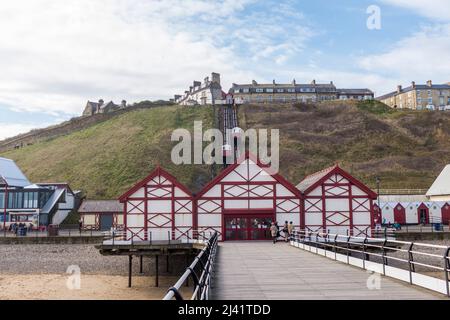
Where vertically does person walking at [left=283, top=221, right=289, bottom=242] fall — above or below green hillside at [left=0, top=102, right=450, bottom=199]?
below

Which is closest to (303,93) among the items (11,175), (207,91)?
(207,91)

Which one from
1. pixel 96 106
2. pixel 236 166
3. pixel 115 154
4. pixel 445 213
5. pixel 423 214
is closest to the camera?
pixel 236 166

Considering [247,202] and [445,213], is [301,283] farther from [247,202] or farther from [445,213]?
[445,213]

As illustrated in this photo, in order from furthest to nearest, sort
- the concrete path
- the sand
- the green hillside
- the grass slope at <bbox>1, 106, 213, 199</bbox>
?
the green hillside
the grass slope at <bbox>1, 106, 213, 199</bbox>
the sand
the concrete path

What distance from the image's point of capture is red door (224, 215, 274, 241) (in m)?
39.7

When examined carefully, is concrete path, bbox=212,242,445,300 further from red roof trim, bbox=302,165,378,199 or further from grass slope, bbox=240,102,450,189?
grass slope, bbox=240,102,450,189

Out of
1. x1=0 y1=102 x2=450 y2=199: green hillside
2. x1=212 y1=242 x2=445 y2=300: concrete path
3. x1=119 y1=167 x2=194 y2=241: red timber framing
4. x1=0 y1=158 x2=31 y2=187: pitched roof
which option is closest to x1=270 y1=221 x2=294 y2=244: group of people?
x1=119 y1=167 x2=194 y2=241: red timber framing

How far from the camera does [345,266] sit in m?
19.0

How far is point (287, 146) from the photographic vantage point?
314ft

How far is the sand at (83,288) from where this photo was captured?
105 feet

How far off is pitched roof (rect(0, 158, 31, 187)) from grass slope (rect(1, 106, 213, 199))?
411 inches

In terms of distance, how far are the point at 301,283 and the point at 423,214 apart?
49.3 meters
